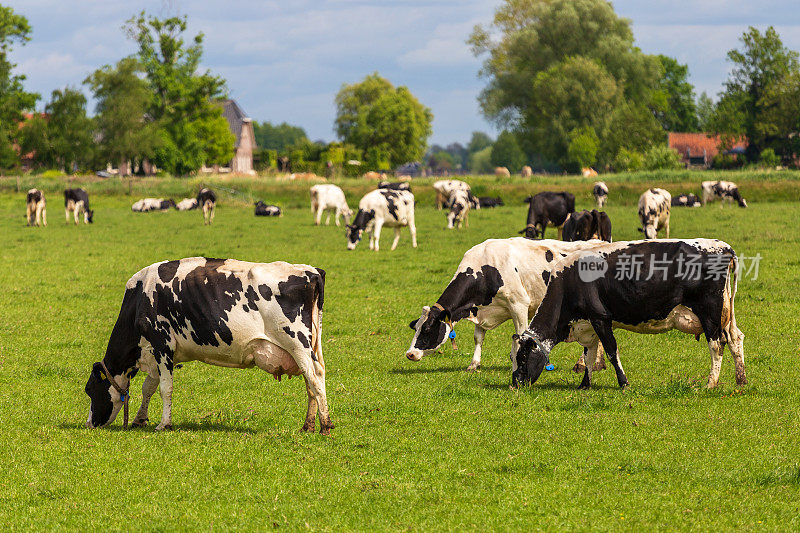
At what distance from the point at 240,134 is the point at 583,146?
61.4 meters

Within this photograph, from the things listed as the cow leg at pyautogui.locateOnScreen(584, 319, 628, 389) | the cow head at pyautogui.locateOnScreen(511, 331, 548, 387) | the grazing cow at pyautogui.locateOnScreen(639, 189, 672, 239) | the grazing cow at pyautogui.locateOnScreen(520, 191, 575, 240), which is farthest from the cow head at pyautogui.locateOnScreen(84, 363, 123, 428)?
the grazing cow at pyautogui.locateOnScreen(639, 189, 672, 239)

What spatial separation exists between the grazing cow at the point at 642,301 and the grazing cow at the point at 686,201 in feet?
157

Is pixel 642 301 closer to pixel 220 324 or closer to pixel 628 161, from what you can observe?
pixel 220 324

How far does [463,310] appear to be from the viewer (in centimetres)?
1289

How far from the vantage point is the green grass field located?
7.42 m

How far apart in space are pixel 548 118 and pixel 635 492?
92258 millimetres

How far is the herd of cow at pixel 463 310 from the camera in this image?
977cm

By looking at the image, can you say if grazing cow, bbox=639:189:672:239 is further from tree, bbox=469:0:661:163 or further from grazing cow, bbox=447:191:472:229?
tree, bbox=469:0:661:163

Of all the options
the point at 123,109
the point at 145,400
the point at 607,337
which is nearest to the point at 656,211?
the point at 607,337

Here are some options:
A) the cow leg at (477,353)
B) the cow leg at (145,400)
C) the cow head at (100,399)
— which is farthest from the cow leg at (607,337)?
the cow head at (100,399)

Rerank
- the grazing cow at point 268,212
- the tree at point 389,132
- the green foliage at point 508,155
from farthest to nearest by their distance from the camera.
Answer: the green foliage at point 508,155, the tree at point 389,132, the grazing cow at point 268,212

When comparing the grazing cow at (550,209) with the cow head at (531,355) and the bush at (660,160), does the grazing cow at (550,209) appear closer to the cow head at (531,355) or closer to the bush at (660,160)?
the cow head at (531,355)

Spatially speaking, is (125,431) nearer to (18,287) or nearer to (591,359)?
(591,359)

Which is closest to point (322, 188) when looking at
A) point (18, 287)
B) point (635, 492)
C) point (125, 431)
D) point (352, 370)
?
point (18, 287)
